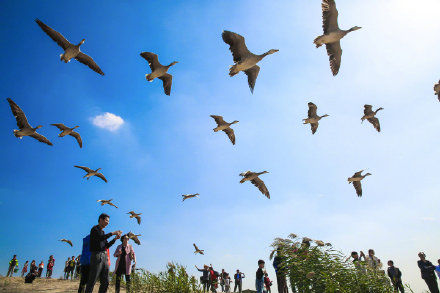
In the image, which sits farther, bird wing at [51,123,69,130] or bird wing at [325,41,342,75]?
bird wing at [51,123,69,130]

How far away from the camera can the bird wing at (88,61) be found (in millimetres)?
10637

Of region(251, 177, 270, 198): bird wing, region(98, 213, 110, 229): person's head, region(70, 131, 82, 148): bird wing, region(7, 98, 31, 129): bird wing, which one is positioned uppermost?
region(70, 131, 82, 148): bird wing

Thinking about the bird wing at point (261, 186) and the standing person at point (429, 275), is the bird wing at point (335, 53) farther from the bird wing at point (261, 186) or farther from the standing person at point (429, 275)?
the standing person at point (429, 275)

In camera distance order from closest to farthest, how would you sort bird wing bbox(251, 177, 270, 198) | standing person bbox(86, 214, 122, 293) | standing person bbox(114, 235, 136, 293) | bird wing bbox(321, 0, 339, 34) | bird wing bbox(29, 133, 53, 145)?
standing person bbox(86, 214, 122, 293) → standing person bbox(114, 235, 136, 293) → bird wing bbox(321, 0, 339, 34) → bird wing bbox(29, 133, 53, 145) → bird wing bbox(251, 177, 270, 198)

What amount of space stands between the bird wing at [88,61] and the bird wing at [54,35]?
663 mm

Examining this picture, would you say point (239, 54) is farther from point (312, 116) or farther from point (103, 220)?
point (103, 220)

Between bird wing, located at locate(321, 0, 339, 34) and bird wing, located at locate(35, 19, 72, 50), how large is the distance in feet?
29.1

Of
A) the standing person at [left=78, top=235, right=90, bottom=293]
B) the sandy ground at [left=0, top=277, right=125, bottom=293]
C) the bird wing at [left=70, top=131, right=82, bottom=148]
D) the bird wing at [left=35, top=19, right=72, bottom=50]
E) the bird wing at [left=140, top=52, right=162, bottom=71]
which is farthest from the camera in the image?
the bird wing at [left=70, top=131, right=82, bottom=148]

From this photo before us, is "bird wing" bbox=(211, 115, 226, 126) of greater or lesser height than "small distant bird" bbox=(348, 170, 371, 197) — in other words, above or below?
above

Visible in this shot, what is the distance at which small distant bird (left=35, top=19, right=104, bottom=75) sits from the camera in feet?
31.4

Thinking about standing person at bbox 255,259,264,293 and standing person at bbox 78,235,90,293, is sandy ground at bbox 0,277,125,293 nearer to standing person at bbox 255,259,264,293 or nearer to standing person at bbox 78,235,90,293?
standing person at bbox 78,235,90,293

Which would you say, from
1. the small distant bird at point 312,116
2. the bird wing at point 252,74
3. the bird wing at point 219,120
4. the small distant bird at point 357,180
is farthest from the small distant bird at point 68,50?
the small distant bird at point 357,180

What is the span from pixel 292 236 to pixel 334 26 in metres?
7.27

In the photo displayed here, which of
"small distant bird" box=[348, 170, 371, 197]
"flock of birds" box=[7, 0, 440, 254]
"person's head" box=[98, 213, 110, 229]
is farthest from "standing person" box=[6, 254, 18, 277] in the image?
"small distant bird" box=[348, 170, 371, 197]
